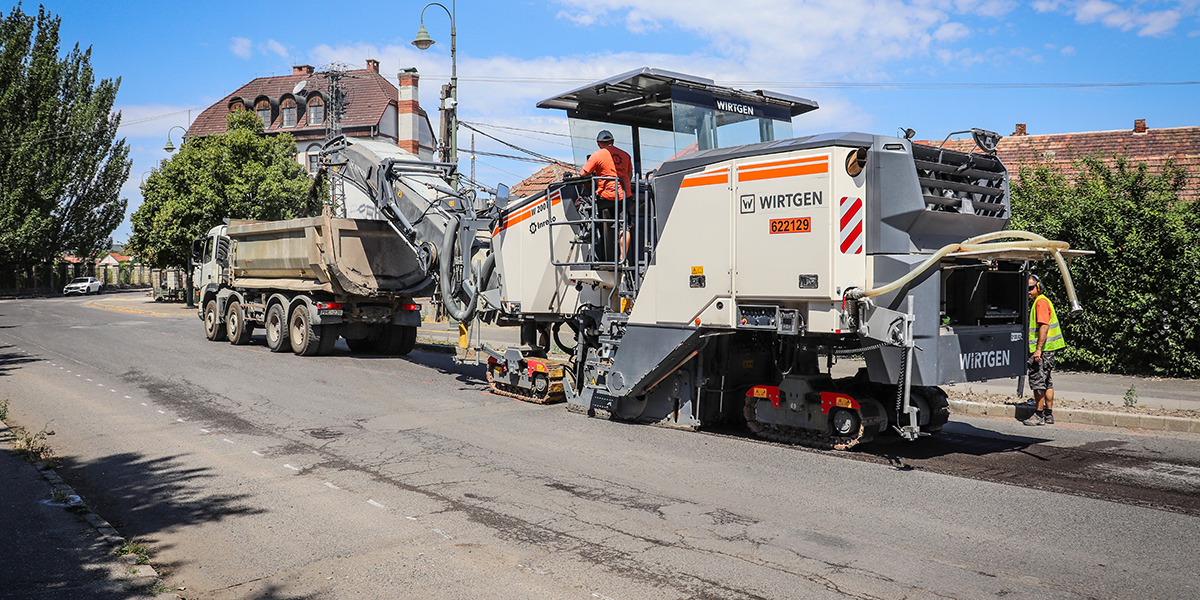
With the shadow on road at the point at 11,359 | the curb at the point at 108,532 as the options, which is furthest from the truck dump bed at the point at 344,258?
the curb at the point at 108,532

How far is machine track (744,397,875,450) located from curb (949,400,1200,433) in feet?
10.3

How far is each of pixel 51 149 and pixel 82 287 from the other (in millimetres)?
10855

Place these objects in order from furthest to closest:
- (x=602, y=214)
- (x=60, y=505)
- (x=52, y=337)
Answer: (x=52, y=337) < (x=602, y=214) < (x=60, y=505)

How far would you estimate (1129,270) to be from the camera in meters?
13.1

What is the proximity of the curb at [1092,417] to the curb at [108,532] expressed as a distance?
29.4 feet

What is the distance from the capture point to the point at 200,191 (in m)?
35.6

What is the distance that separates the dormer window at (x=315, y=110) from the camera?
195ft

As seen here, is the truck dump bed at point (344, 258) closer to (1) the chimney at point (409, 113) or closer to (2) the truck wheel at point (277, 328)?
(2) the truck wheel at point (277, 328)

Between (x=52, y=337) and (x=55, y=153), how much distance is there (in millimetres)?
34745

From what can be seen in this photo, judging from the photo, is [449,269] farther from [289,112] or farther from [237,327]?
[289,112]

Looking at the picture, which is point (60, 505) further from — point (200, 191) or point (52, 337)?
point (200, 191)

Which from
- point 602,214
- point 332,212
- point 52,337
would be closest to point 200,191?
point 52,337

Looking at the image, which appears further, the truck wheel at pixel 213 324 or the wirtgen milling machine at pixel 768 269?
the truck wheel at pixel 213 324

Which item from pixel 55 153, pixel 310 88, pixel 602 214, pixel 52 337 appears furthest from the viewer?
pixel 310 88
